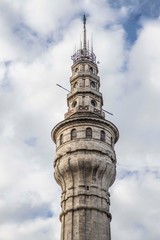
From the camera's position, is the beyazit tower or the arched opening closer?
the beyazit tower

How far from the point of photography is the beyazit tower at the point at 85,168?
2189 inches

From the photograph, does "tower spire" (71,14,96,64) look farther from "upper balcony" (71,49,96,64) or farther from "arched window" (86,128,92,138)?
"arched window" (86,128,92,138)

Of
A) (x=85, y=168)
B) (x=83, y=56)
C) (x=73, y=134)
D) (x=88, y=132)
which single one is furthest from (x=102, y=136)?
(x=83, y=56)

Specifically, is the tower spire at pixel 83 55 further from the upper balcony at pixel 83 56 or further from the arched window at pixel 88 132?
the arched window at pixel 88 132

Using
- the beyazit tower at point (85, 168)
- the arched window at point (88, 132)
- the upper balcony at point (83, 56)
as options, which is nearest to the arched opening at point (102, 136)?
the beyazit tower at point (85, 168)

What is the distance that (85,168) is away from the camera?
5803cm

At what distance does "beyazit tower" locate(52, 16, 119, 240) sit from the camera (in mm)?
55594

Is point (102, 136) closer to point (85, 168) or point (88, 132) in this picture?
point (88, 132)

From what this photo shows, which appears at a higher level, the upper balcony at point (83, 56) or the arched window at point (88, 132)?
the upper balcony at point (83, 56)

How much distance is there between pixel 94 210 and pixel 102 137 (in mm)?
9734

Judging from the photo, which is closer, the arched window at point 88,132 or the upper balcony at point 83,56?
the arched window at point 88,132

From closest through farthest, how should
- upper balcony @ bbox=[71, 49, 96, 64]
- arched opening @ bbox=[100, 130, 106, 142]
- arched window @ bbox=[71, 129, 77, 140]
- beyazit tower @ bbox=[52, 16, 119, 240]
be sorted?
beyazit tower @ bbox=[52, 16, 119, 240], arched window @ bbox=[71, 129, 77, 140], arched opening @ bbox=[100, 130, 106, 142], upper balcony @ bbox=[71, 49, 96, 64]

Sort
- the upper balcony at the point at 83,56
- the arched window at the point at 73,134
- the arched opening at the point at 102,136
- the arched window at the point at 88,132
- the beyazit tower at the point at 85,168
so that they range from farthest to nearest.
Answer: the upper balcony at the point at 83,56 < the arched opening at the point at 102,136 < the arched window at the point at 73,134 < the arched window at the point at 88,132 < the beyazit tower at the point at 85,168

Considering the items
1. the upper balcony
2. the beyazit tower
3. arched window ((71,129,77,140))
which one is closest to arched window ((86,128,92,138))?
the beyazit tower
